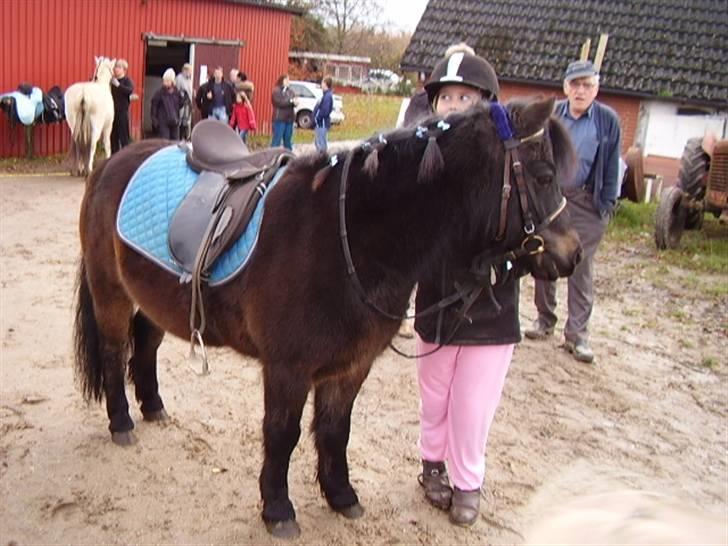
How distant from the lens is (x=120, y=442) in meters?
3.74

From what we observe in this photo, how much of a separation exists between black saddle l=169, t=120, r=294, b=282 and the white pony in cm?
821

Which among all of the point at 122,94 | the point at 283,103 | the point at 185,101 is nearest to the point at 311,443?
the point at 122,94

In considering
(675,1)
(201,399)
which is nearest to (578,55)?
(675,1)

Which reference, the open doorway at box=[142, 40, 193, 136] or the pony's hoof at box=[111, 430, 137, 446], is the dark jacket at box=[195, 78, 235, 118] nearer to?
the open doorway at box=[142, 40, 193, 136]

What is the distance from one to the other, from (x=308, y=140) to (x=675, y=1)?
8792mm

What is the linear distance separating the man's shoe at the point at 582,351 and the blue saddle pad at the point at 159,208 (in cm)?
305

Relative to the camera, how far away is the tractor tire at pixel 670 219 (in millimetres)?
8969

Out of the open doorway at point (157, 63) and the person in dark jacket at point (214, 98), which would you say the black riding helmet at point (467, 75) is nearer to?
the person in dark jacket at point (214, 98)

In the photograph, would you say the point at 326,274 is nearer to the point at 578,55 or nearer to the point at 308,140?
the point at 578,55

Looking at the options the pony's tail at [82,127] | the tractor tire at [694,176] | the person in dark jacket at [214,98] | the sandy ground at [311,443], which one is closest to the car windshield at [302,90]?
Result: the person in dark jacket at [214,98]

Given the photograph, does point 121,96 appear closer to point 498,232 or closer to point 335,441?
point 335,441

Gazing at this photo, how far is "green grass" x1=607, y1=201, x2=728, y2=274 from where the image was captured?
8492 millimetres

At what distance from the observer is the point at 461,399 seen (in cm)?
318

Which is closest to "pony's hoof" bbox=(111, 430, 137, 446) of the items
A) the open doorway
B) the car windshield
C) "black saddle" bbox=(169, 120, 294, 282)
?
"black saddle" bbox=(169, 120, 294, 282)
